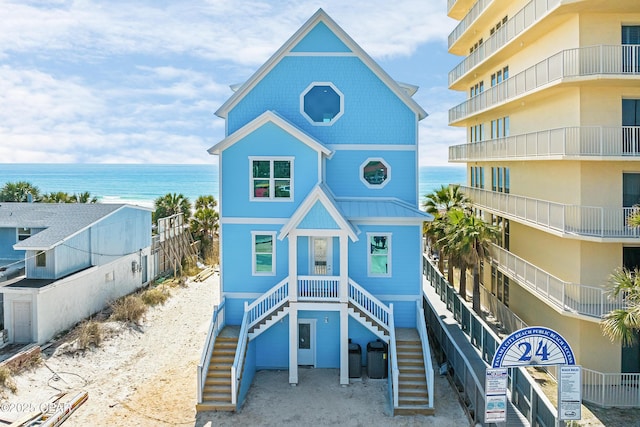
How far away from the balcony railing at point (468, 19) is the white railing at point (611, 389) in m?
19.6

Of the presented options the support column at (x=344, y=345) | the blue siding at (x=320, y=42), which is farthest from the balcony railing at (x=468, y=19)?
the support column at (x=344, y=345)

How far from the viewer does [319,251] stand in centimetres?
1875

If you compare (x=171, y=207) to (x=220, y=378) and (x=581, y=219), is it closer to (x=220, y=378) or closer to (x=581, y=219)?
(x=220, y=378)

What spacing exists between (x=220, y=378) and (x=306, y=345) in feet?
12.4

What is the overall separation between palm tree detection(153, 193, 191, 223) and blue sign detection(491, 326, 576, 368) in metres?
27.8

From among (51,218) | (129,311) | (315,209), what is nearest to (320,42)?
(315,209)

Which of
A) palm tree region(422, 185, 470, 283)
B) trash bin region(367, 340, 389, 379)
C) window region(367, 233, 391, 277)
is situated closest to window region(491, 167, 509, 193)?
palm tree region(422, 185, 470, 283)

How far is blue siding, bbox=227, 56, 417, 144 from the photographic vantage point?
788 inches

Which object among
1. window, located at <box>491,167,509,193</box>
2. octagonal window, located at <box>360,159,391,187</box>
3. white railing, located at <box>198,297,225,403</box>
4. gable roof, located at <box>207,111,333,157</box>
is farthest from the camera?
window, located at <box>491,167,509,193</box>

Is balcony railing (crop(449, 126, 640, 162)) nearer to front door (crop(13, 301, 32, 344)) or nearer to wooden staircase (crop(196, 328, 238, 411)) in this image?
wooden staircase (crop(196, 328, 238, 411))

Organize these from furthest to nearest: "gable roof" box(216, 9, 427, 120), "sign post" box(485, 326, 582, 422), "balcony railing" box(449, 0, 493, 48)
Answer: "balcony railing" box(449, 0, 493, 48)
"gable roof" box(216, 9, 427, 120)
"sign post" box(485, 326, 582, 422)

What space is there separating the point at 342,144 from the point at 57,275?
13.9 metres

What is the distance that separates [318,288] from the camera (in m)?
17.4

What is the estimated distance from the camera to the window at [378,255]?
61.5 feet
